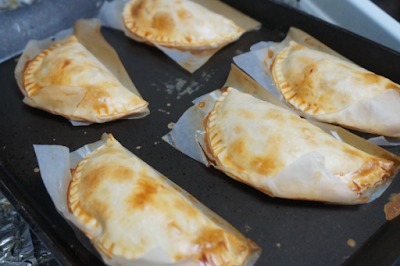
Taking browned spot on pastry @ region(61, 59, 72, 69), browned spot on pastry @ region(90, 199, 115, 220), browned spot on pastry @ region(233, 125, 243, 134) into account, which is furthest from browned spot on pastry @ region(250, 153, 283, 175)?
browned spot on pastry @ region(61, 59, 72, 69)

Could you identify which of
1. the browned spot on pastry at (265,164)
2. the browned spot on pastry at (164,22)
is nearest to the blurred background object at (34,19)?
the browned spot on pastry at (164,22)

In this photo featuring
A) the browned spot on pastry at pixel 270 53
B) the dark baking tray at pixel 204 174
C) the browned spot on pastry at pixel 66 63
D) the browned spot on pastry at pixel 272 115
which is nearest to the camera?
the dark baking tray at pixel 204 174

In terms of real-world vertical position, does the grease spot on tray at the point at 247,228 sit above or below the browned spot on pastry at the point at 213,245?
below

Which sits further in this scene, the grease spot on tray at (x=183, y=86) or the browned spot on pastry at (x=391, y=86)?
the grease spot on tray at (x=183, y=86)

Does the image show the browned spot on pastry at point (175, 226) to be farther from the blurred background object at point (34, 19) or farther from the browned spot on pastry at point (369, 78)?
the blurred background object at point (34, 19)

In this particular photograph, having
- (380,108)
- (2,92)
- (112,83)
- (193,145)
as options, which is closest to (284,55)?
(380,108)

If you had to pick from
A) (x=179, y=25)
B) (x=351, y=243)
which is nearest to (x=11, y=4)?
(x=179, y=25)

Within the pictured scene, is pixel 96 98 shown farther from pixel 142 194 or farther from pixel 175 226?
pixel 175 226
